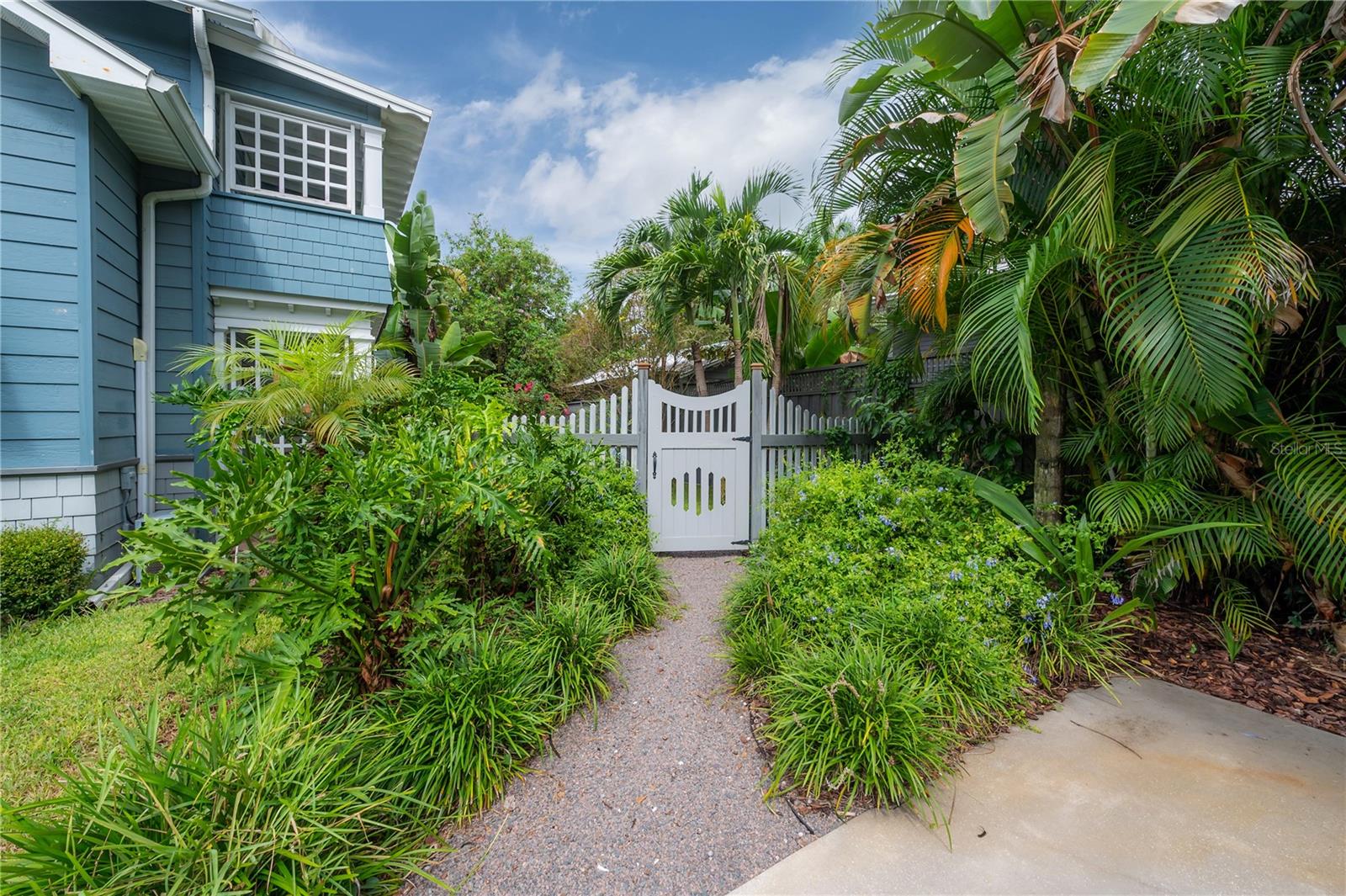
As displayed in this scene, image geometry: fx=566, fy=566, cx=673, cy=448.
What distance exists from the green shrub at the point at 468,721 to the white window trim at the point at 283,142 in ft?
20.7

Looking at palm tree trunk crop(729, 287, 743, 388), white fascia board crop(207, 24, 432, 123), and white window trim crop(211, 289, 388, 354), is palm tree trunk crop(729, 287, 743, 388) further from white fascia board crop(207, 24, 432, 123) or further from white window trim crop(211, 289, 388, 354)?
white fascia board crop(207, 24, 432, 123)

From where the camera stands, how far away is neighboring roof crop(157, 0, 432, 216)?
5.78m

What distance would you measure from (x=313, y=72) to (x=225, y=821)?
25.0ft

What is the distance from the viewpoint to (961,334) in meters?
3.69

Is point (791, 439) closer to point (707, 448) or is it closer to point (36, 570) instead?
point (707, 448)

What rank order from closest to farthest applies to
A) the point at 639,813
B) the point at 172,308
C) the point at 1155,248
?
the point at 639,813
the point at 1155,248
the point at 172,308

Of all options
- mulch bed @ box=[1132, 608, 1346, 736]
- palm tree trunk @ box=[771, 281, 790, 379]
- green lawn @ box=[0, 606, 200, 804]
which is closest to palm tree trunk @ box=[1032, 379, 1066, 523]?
mulch bed @ box=[1132, 608, 1346, 736]

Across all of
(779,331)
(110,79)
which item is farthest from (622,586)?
(110,79)

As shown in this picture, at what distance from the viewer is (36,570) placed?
12.5 ft

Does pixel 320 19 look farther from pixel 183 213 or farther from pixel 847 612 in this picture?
pixel 847 612

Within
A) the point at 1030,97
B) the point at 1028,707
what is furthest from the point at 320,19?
the point at 1028,707

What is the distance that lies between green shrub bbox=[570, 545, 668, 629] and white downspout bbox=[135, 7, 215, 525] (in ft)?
13.9

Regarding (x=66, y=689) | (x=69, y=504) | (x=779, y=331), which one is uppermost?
(x=779, y=331)

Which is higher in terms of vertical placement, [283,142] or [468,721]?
[283,142]
